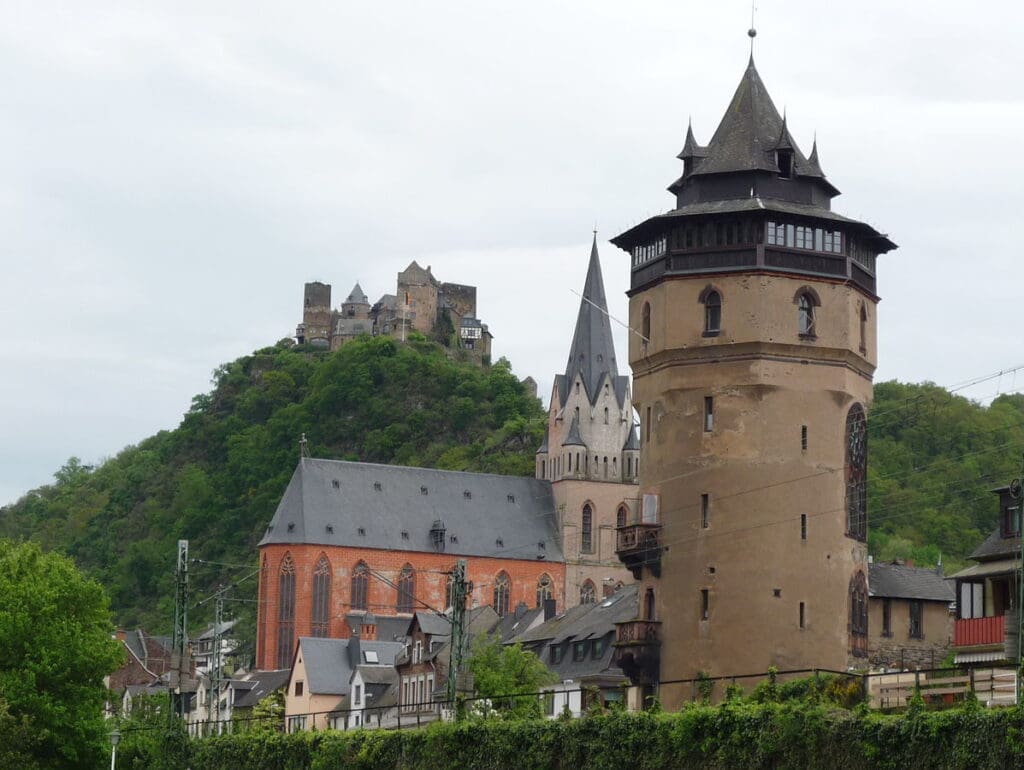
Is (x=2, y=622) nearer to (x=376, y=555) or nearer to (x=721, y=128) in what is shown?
(x=721, y=128)

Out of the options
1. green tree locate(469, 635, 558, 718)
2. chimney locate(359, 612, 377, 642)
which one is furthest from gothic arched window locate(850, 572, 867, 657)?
chimney locate(359, 612, 377, 642)

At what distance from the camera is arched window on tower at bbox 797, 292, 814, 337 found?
6875 centimetres

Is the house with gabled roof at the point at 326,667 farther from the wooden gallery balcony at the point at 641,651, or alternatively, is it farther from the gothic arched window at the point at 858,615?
the gothic arched window at the point at 858,615

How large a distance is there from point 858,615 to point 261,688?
168 feet

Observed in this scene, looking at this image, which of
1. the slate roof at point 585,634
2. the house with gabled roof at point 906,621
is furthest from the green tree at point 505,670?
the house with gabled roof at point 906,621

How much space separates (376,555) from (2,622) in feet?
211

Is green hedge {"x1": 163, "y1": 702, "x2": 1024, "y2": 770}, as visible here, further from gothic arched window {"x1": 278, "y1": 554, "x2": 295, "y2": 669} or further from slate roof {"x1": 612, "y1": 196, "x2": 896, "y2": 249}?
gothic arched window {"x1": 278, "y1": 554, "x2": 295, "y2": 669}

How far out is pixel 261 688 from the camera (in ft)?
364

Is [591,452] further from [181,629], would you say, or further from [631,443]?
[181,629]

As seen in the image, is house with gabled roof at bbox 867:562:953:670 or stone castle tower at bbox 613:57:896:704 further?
house with gabled roof at bbox 867:562:953:670

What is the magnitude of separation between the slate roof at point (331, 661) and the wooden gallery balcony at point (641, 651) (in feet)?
103

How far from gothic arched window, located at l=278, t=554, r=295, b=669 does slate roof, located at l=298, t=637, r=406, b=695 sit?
1082 inches

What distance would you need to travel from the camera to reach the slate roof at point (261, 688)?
4264 inches

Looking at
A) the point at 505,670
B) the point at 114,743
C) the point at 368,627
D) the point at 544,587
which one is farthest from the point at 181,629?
the point at 544,587
